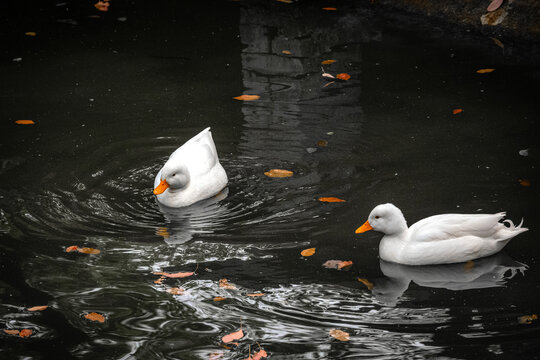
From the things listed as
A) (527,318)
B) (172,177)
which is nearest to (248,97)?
(172,177)

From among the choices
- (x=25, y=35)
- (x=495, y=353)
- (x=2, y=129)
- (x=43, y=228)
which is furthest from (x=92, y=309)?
(x=25, y=35)

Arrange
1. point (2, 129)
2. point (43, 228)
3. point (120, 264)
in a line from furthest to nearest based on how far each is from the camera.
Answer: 1. point (2, 129)
2. point (43, 228)
3. point (120, 264)

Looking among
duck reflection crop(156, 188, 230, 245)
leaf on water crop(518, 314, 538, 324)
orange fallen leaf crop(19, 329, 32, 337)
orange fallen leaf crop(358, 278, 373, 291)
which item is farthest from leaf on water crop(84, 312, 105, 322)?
leaf on water crop(518, 314, 538, 324)

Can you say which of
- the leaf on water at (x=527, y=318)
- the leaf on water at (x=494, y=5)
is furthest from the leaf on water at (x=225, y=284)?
the leaf on water at (x=494, y=5)

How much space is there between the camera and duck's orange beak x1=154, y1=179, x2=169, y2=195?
6157 mm

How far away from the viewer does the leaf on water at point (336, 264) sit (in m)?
5.25

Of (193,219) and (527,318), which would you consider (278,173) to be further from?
(527,318)

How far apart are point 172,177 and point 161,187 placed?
13 cm

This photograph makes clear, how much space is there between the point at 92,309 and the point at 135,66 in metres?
5.05

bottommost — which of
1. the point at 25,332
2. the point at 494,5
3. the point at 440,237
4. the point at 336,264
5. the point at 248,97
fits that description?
the point at 25,332

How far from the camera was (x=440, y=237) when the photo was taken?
5211 mm

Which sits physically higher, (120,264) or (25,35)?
→ (25,35)

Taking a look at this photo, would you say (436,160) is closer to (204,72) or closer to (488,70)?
(488,70)

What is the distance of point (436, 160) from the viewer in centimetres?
682
